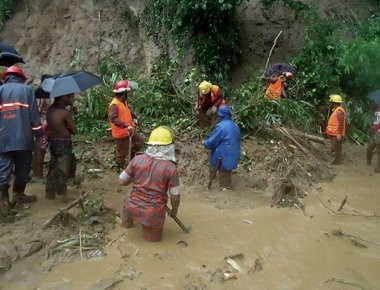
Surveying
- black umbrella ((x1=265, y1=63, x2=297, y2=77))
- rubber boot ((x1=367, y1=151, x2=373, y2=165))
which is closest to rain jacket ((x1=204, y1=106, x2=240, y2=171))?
rubber boot ((x1=367, y1=151, x2=373, y2=165))

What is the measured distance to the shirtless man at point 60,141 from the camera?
20.3 ft

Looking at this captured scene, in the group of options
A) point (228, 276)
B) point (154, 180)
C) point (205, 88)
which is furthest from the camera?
point (205, 88)

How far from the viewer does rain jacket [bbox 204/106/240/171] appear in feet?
22.4

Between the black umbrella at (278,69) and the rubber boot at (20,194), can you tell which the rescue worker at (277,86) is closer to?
the black umbrella at (278,69)

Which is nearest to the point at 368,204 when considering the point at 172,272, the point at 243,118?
the point at 243,118

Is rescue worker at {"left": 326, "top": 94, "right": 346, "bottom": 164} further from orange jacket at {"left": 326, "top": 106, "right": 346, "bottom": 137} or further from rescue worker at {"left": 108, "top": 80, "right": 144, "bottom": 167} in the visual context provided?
rescue worker at {"left": 108, "top": 80, "right": 144, "bottom": 167}

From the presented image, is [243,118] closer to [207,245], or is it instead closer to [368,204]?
[368,204]

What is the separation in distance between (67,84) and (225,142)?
2475mm

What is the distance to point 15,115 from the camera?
5723 millimetres

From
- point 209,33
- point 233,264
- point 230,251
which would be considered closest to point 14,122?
point 230,251

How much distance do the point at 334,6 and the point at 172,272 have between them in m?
9.50

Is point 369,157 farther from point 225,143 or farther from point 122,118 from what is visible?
point 122,118

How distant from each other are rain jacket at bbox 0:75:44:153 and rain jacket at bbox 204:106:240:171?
2.63 metres

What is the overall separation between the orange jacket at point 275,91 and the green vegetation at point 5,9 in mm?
8526
